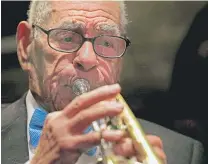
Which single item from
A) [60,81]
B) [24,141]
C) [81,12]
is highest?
[81,12]

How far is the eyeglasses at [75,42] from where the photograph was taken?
31.1 inches

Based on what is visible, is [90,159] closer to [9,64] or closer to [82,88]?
[82,88]

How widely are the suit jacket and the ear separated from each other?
0.25 feet

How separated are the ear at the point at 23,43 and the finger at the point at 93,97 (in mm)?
260

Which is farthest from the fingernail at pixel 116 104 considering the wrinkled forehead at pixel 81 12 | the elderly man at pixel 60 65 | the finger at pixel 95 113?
the wrinkled forehead at pixel 81 12

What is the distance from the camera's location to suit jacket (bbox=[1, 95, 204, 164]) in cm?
85

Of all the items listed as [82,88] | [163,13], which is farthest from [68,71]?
[163,13]

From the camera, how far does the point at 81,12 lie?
31.2 inches

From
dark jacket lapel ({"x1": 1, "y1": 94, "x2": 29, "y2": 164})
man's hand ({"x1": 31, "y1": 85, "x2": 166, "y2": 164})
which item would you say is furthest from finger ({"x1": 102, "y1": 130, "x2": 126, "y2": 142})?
dark jacket lapel ({"x1": 1, "y1": 94, "x2": 29, "y2": 164})

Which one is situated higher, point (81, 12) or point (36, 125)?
point (81, 12)

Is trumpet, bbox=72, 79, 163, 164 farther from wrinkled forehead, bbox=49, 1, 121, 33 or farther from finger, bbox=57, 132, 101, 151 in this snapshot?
wrinkled forehead, bbox=49, 1, 121, 33

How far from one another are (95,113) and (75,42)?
0.22 metres

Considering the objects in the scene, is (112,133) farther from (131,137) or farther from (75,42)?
(75,42)

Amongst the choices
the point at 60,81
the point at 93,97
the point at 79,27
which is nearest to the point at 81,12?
the point at 79,27
